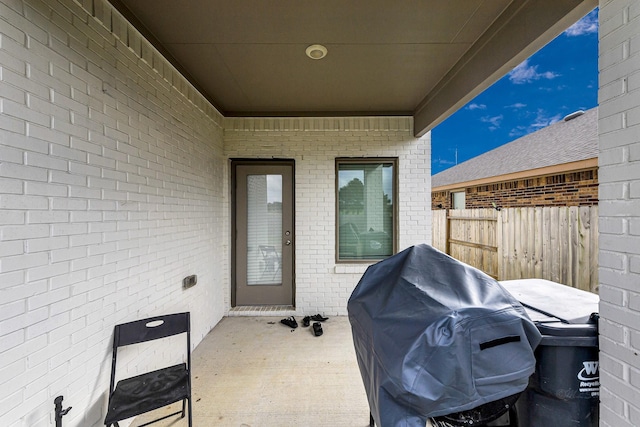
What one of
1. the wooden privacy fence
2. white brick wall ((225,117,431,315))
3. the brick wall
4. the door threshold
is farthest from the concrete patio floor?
the brick wall

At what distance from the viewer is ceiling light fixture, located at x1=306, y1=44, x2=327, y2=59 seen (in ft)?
7.14

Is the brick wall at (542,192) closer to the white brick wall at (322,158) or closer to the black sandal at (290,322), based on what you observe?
the white brick wall at (322,158)

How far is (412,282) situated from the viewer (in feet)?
4.10

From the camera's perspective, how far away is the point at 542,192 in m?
4.98

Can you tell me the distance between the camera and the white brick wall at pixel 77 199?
1160mm

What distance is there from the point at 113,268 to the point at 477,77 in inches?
123

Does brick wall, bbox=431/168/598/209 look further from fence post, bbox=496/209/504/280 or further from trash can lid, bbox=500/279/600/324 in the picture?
trash can lid, bbox=500/279/600/324

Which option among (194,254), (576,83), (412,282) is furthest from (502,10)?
(576,83)

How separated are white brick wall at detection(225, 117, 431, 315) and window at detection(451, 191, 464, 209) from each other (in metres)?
4.79

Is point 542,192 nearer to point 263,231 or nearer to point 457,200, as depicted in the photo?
point 457,200

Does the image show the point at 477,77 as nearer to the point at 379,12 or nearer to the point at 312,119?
the point at 379,12

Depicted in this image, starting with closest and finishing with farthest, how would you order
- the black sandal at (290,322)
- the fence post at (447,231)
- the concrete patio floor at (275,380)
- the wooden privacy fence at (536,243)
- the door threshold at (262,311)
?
the concrete patio floor at (275,380) → the wooden privacy fence at (536,243) → the black sandal at (290,322) → the door threshold at (262,311) → the fence post at (447,231)

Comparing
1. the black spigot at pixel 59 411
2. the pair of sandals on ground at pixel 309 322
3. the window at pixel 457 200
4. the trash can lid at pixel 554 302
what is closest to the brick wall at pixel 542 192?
the window at pixel 457 200

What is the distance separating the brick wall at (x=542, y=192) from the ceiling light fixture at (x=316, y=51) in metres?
4.52
